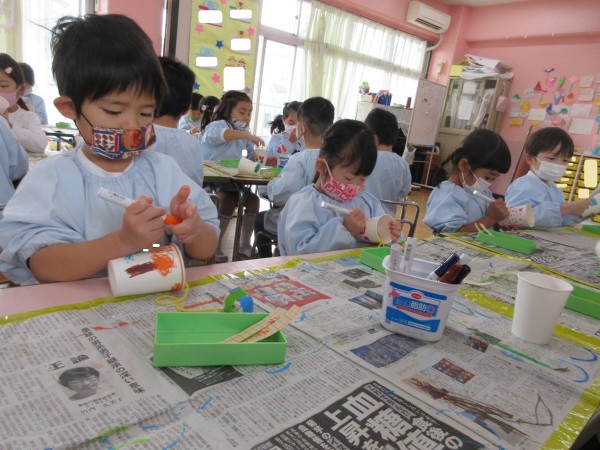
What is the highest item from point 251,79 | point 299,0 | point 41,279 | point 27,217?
point 299,0

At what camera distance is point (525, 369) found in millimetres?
736

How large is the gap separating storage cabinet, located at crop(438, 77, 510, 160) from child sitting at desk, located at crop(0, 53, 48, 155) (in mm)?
5942

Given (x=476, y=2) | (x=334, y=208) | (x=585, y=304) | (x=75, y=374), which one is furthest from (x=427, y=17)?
(x=75, y=374)

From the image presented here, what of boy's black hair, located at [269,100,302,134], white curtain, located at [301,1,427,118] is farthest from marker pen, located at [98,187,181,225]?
white curtain, located at [301,1,427,118]

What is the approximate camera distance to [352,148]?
1533 millimetres

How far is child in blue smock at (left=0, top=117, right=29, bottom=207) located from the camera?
181 centimetres

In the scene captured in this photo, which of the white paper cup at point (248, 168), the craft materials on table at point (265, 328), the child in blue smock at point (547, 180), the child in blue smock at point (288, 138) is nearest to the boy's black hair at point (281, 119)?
the child in blue smock at point (288, 138)

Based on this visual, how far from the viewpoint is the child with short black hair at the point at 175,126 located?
1840 mm

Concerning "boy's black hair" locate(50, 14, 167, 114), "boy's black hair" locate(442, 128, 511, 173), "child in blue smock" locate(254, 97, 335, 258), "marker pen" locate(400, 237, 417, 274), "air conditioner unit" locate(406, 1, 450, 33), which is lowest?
"child in blue smock" locate(254, 97, 335, 258)

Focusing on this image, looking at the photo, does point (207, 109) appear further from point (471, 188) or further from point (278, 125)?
point (471, 188)

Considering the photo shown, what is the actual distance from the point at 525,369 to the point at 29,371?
2.54 ft

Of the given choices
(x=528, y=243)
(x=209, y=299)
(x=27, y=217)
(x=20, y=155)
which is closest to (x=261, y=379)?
(x=209, y=299)

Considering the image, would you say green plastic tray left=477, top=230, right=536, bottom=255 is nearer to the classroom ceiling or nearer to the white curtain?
the white curtain

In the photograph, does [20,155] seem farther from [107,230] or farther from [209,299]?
[209,299]
